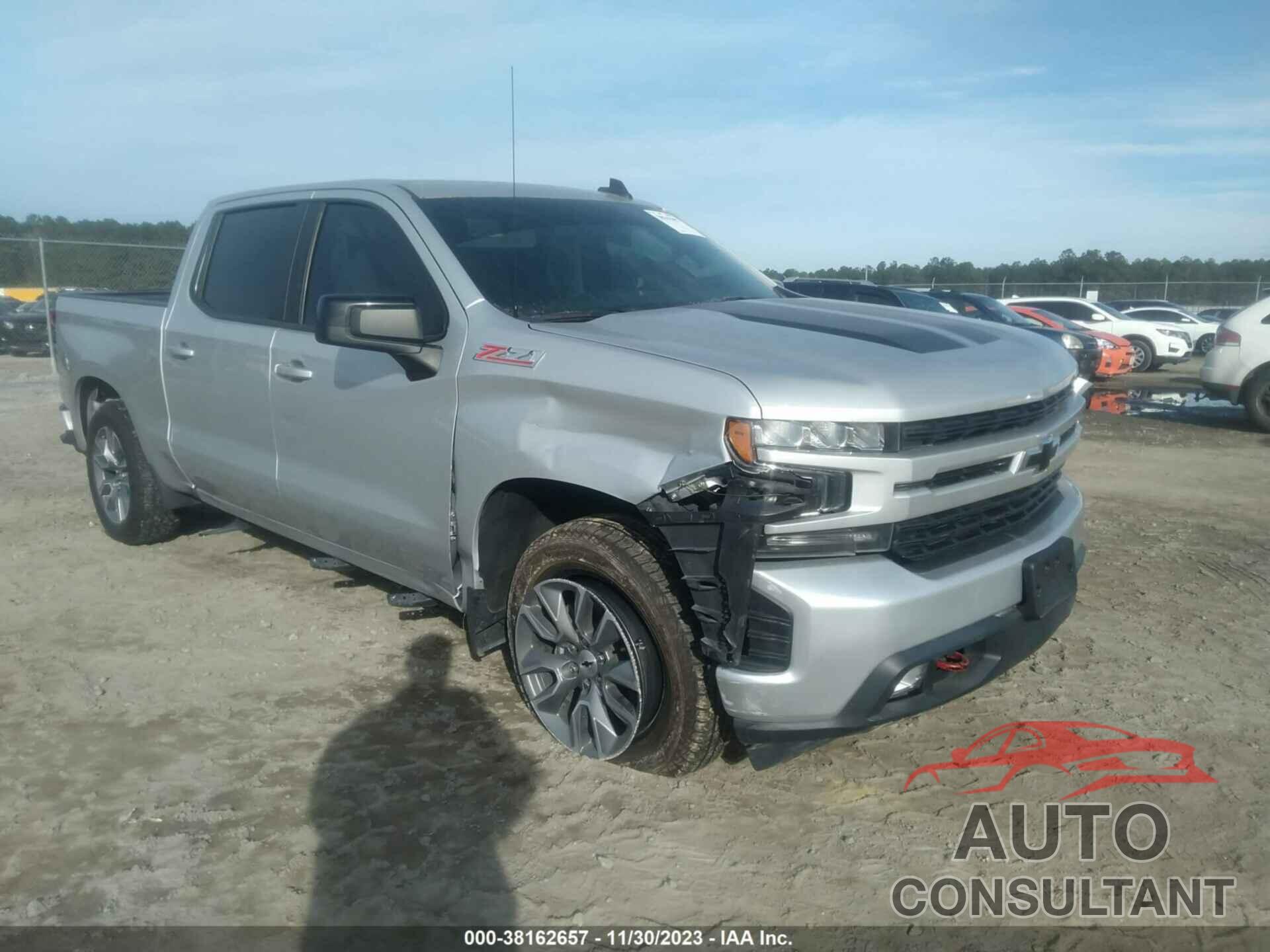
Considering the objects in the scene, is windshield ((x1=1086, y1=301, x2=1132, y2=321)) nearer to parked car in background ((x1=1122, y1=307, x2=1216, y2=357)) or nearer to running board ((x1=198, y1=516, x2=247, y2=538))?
parked car in background ((x1=1122, y1=307, x2=1216, y2=357))

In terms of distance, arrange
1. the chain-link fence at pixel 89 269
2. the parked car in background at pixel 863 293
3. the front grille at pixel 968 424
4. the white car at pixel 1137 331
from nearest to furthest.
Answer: the front grille at pixel 968 424
the parked car in background at pixel 863 293
the chain-link fence at pixel 89 269
the white car at pixel 1137 331

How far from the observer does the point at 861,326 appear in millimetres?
3422

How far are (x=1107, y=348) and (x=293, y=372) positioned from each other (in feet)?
52.6

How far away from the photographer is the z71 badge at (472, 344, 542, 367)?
3.27 m

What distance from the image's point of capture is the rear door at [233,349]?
14.8 feet

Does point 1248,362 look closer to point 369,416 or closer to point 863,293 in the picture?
point 863,293

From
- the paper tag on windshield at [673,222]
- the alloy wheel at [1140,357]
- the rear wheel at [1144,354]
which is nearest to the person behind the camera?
the paper tag on windshield at [673,222]

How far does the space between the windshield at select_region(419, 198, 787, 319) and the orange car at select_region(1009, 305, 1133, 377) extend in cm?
1444

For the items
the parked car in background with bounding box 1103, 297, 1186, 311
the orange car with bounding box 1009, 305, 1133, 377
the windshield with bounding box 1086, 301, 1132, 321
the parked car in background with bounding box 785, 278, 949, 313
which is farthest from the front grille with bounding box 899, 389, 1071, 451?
the parked car in background with bounding box 1103, 297, 1186, 311

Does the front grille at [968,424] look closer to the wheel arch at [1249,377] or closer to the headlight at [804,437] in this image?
the headlight at [804,437]

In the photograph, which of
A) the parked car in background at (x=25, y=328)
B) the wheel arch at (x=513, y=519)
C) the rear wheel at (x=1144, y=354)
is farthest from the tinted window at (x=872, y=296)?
the parked car in background at (x=25, y=328)

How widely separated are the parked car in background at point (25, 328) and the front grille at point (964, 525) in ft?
67.1

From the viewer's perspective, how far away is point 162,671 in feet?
13.9

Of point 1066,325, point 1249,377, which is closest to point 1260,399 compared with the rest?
point 1249,377
